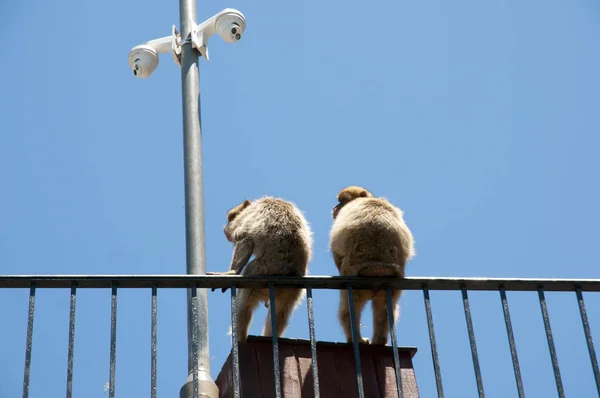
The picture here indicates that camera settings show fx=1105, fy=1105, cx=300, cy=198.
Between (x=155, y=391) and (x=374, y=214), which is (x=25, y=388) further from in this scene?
(x=374, y=214)

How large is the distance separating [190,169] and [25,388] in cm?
320

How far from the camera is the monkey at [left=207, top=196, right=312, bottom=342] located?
1012cm

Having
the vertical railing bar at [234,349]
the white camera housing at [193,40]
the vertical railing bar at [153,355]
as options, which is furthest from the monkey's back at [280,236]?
the vertical railing bar at [153,355]

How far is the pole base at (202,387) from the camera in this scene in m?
8.33

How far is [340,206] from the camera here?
1145 centimetres

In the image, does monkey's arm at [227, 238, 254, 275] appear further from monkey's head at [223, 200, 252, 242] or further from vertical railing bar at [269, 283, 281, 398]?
vertical railing bar at [269, 283, 281, 398]

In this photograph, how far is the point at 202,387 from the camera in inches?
328

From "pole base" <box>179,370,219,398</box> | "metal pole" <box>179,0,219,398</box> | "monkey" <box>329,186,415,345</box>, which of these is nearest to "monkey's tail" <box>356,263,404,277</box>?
"monkey" <box>329,186,415,345</box>

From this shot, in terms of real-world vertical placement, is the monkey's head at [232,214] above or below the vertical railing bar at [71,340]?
above

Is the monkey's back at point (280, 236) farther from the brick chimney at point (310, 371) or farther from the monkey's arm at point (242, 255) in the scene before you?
the brick chimney at point (310, 371)

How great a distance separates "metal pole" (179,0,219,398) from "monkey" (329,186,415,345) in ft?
4.75

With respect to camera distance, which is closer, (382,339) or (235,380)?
(235,380)

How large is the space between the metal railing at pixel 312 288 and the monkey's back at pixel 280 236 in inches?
74.3

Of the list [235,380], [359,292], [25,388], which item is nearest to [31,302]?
[25,388]
